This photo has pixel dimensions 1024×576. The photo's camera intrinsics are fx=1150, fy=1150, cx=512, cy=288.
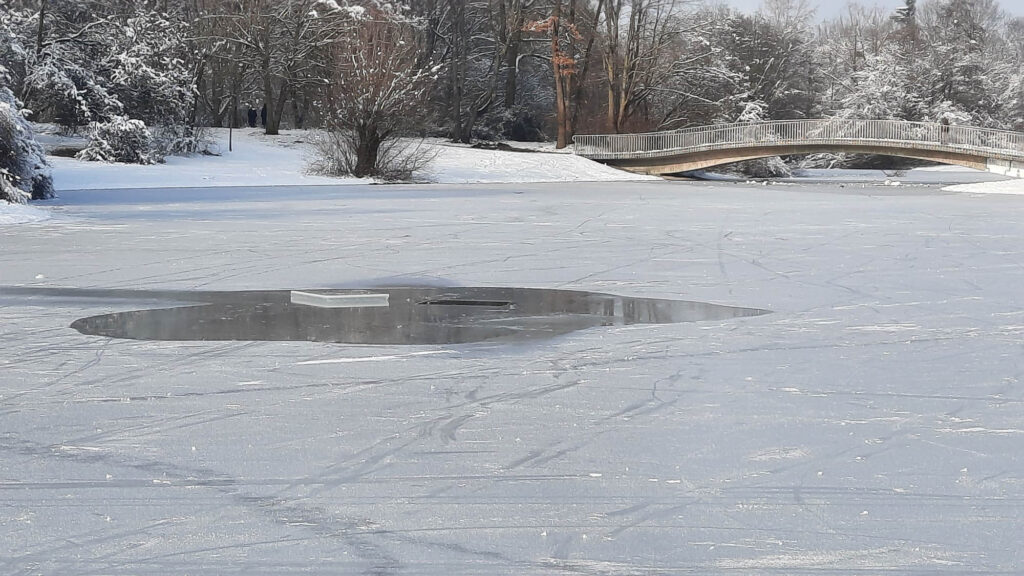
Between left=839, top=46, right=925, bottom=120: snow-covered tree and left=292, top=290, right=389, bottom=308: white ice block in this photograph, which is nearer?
left=292, top=290, right=389, bottom=308: white ice block

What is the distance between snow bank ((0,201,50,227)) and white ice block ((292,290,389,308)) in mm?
12075

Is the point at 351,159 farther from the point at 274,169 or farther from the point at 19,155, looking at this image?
the point at 19,155

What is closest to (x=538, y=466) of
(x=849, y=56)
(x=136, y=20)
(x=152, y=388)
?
(x=152, y=388)

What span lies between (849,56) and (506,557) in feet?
293

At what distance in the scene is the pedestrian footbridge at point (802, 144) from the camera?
149 ft

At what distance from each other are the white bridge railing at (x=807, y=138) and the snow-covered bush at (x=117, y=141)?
2089 cm

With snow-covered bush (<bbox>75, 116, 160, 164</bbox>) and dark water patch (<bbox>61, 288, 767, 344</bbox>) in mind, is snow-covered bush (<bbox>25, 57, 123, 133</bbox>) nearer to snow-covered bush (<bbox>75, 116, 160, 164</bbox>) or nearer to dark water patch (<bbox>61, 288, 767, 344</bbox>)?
snow-covered bush (<bbox>75, 116, 160, 164</bbox>)

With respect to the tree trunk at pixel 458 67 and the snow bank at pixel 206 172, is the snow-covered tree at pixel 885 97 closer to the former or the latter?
the tree trunk at pixel 458 67

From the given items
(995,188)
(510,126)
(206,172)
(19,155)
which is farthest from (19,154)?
(510,126)

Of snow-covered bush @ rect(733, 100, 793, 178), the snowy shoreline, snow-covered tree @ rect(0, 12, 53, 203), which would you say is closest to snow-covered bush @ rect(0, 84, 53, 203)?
snow-covered tree @ rect(0, 12, 53, 203)

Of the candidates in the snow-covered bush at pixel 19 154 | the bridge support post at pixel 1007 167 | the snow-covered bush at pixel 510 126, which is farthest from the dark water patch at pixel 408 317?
the snow-covered bush at pixel 510 126

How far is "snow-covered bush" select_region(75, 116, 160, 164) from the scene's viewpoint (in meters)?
40.4

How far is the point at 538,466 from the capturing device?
5770 millimetres

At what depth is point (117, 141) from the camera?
40812 millimetres
